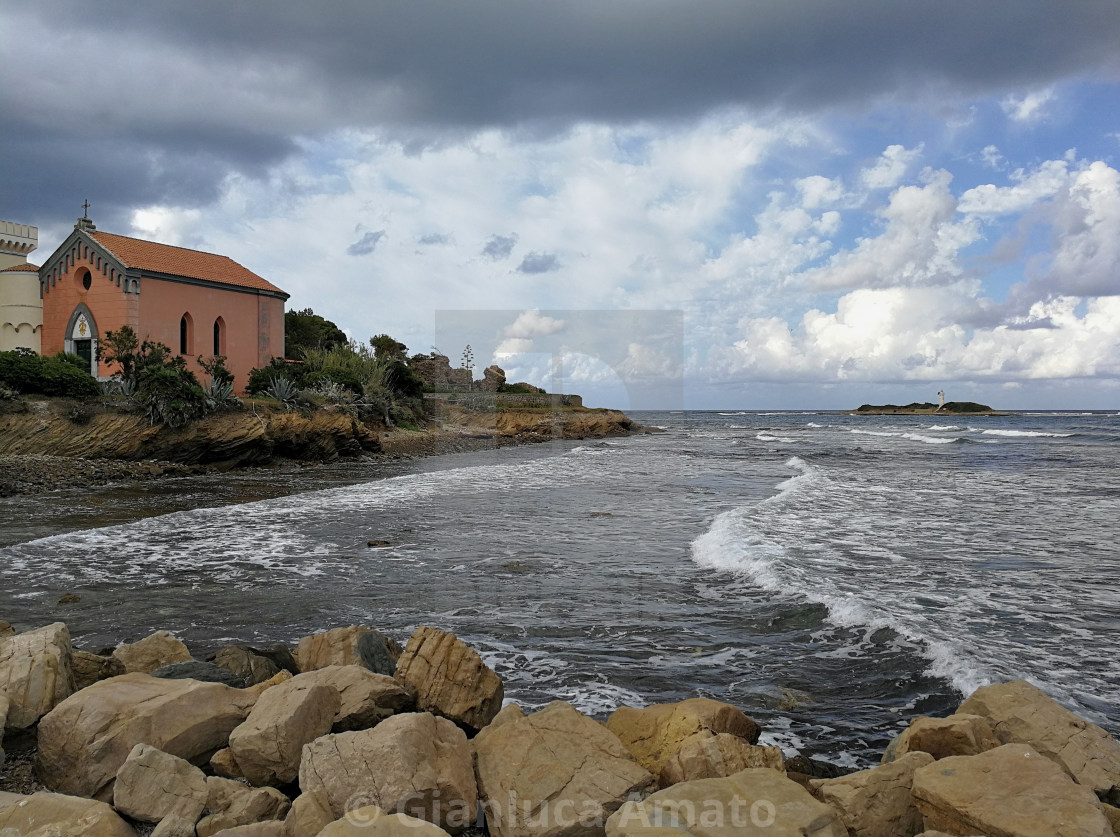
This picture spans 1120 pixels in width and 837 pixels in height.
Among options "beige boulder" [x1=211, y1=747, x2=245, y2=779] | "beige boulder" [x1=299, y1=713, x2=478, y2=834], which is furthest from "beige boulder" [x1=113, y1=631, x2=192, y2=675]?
"beige boulder" [x1=299, y1=713, x2=478, y2=834]

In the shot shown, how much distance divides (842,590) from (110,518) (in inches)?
507

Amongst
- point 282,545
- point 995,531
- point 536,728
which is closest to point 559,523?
point 282,545

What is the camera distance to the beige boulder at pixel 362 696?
4059mm

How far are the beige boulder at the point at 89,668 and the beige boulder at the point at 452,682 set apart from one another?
2.04m

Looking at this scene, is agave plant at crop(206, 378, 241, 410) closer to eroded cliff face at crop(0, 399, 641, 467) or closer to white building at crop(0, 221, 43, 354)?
eroded cliff face at crop(0, 399, 641, 467)

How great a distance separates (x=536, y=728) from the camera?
12.6 ft

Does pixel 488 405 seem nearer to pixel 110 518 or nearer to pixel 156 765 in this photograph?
pixel 110 518

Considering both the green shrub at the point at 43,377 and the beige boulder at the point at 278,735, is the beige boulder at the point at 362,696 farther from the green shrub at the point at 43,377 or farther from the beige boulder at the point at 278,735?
the green shrub at the point at 43,377

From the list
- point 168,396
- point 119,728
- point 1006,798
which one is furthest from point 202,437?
→ point 1006,798

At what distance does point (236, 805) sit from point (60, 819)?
2.37 feet

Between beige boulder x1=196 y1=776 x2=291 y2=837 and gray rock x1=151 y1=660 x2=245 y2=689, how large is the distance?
1.30 metres

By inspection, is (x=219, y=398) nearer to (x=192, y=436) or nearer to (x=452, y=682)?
(x=192, y=436)

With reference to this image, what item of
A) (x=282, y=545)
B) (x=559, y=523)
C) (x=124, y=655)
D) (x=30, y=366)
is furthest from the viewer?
(x=30, y=366)

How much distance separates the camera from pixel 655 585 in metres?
8.65
